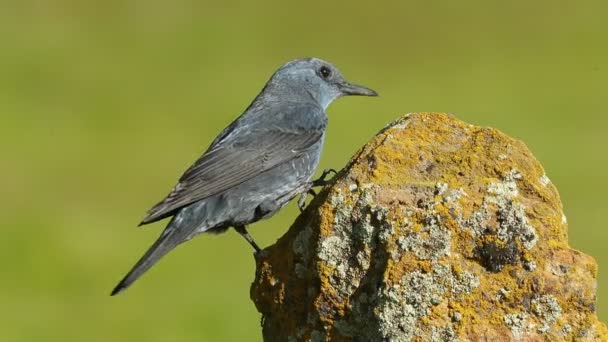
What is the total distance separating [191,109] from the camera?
85.4ft

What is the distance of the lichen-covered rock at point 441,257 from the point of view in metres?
5.38

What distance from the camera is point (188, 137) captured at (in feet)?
77.7

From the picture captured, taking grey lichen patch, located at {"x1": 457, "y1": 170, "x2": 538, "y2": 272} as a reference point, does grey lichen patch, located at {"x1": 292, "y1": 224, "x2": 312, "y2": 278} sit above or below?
below

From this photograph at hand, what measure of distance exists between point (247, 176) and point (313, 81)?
152 centimetres

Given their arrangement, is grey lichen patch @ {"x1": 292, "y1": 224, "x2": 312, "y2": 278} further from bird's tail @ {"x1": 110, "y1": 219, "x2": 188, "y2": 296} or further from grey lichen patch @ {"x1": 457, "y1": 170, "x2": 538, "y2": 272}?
bird's tail @ {"x1": 110, "y1": 219, "x2": 188, "y2": 296}

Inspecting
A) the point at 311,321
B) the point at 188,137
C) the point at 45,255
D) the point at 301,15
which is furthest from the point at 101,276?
the point at 301,15

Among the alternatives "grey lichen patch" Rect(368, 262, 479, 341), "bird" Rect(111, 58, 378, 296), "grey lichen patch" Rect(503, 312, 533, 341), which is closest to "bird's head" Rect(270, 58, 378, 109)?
"bird" Rect(111, 58, 378, 296)

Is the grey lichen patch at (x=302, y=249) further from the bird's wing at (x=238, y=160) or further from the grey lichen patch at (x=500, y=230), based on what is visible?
the bird's wing at (x=238, y=160)

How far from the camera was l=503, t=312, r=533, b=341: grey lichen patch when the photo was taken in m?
5.36

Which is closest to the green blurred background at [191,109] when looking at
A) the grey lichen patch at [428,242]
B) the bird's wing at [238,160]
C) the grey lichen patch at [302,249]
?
the bird's wing at [238,160]

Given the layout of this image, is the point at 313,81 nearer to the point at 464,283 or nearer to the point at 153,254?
the point at 153,254

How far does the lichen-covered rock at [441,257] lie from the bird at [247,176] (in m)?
1.74

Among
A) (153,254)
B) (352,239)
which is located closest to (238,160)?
(153,254)

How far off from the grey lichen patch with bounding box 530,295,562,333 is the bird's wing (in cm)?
282
